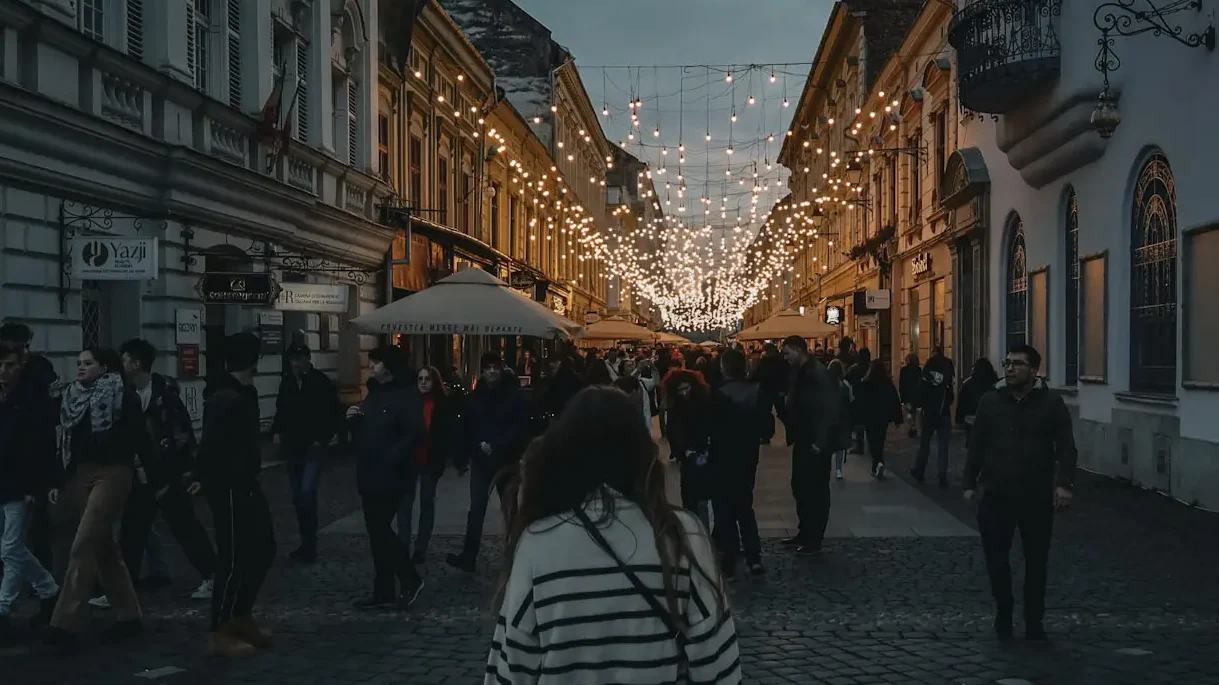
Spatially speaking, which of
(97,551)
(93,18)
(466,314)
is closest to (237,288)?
(466,314)

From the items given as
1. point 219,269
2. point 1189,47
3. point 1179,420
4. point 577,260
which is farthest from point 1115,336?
point 577,260

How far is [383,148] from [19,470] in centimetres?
2035

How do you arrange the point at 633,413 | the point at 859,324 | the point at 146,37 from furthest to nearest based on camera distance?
the point at 859,324 < the point at 146,37 < the point at 633,413

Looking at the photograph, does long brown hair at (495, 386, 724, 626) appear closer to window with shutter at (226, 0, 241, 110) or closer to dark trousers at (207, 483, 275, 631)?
dark trousers at (207, 483, 275, 631)

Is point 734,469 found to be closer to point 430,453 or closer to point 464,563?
point 464,563

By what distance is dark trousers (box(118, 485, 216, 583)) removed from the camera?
8.62 m

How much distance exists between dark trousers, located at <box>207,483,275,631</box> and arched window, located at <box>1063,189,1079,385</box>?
564 inches

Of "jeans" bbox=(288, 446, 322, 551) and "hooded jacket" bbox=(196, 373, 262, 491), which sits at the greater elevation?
"hooded jacket" bbox=(196, 373, 262, 491)

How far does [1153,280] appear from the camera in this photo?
15.4 metres

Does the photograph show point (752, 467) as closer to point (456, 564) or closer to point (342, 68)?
point (456, 564)

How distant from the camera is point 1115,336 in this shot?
16469mm

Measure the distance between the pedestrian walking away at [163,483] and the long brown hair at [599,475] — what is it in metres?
5.97

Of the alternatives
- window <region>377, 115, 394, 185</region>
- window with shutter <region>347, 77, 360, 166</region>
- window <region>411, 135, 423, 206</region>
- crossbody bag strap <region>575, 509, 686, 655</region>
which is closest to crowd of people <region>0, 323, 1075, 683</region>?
crossbody bag strap <region>575, 509, 686, 655</region>

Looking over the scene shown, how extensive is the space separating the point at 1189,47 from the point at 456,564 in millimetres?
9422
